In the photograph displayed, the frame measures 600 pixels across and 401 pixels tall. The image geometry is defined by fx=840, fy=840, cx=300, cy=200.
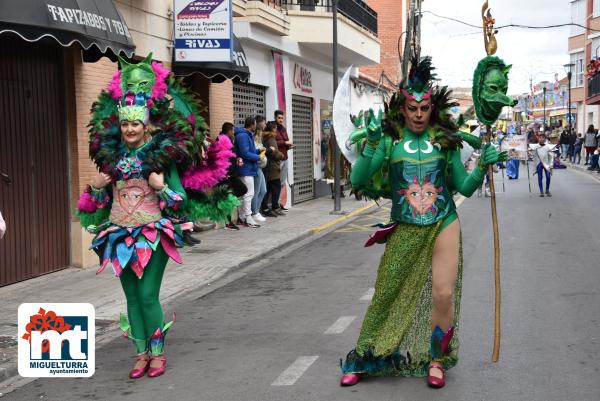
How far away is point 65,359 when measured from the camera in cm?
451

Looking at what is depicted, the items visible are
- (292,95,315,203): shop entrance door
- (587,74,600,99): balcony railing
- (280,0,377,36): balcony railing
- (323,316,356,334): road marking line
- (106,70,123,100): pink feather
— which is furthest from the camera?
(587,74,600,99): balcony railing

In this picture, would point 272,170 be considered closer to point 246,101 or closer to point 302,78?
point 246,101

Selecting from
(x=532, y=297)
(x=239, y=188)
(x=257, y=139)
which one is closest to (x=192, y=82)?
(x=257, y=139)

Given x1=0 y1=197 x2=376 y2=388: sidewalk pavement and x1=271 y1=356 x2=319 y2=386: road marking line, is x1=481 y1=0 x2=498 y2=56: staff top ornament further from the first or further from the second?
x1=0 y1=197 x2=376 y2=388: sidewalk pavement

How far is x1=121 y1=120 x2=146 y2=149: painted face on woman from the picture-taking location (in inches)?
220

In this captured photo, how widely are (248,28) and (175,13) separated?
11.1 feet

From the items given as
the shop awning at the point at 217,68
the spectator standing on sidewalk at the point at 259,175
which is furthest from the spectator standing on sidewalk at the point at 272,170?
the shop awning at the point at 217,68

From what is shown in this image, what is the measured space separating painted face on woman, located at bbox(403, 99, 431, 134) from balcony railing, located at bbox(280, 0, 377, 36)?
44.7ft

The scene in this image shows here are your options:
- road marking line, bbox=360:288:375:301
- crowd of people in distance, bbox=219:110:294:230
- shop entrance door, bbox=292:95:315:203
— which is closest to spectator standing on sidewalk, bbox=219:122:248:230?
crowd of people in distance, bbox=219:110:294:230

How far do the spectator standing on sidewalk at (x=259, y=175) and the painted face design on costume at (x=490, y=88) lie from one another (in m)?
10.2

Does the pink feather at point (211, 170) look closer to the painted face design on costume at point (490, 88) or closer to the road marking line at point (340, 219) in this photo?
the painted face design on costume at point (490, 88)

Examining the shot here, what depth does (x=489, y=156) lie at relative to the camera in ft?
16.5

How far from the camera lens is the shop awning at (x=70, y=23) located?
782 centimetres

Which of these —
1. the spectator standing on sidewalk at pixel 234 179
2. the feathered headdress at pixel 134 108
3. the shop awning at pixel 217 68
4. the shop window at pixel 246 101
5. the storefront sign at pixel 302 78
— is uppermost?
the storefront sign at pixel 302 78
